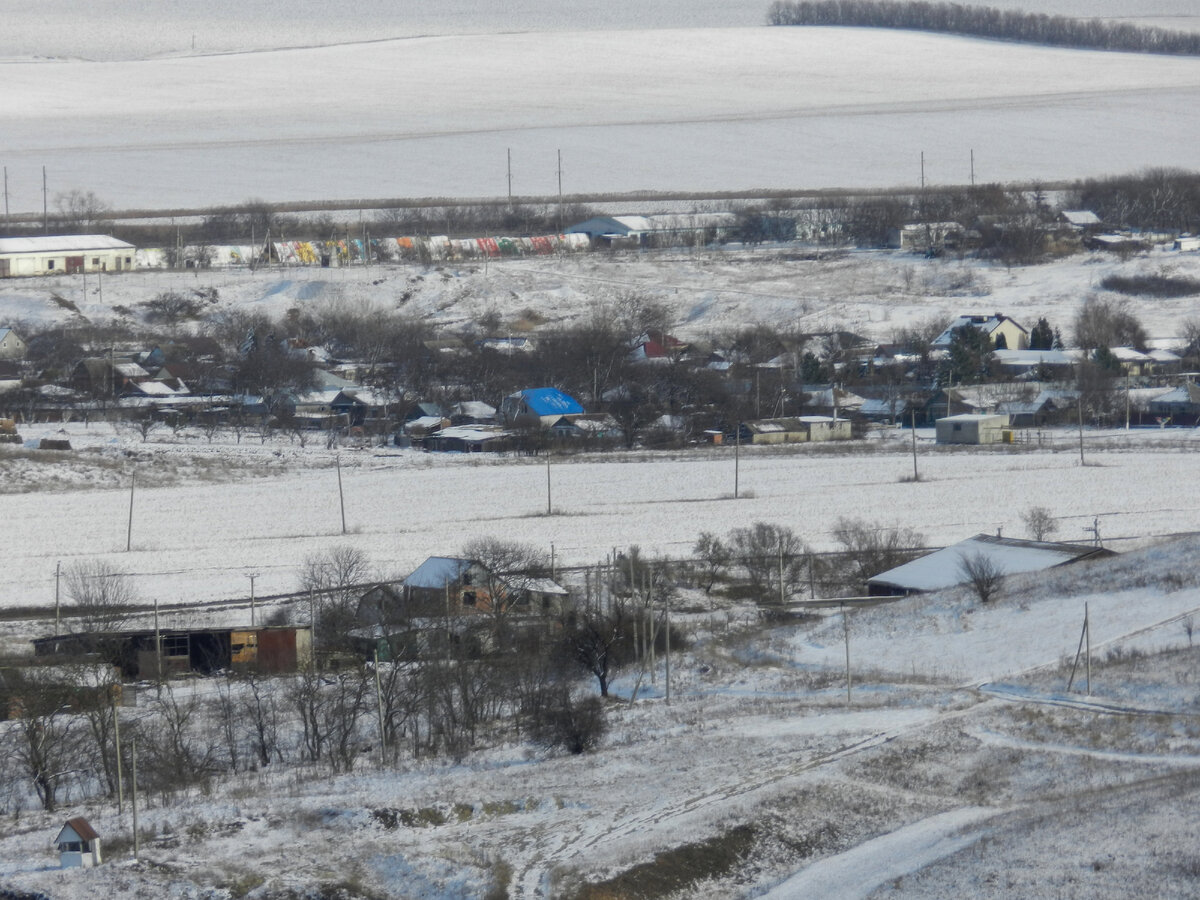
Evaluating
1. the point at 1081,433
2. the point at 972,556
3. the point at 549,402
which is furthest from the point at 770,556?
the point at 549,402

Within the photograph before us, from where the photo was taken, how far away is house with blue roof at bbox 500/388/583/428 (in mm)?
41737

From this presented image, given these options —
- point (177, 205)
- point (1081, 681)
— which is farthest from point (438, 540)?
point (177, 205)

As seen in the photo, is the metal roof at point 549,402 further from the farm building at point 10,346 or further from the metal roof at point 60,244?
the metal roof at point 60,244

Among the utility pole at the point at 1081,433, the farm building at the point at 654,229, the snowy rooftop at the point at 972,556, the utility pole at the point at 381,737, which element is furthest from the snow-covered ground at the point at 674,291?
the utility pole at the point at 381,737

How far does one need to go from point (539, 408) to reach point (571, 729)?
25.9 m

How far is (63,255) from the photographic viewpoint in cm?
6197

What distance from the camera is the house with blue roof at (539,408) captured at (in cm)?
4174

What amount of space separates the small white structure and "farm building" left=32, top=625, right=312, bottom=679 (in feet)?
21.6

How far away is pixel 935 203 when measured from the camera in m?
71.9

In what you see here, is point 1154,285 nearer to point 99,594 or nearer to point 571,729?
point 99,594

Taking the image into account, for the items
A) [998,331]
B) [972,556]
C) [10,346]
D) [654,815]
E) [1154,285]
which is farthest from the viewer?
[1154,285]

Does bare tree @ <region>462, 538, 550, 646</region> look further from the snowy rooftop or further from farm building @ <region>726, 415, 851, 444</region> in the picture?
farm building @ <region>726, 415, 851, 444</region>

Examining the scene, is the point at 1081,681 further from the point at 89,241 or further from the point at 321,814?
the point at 89,241

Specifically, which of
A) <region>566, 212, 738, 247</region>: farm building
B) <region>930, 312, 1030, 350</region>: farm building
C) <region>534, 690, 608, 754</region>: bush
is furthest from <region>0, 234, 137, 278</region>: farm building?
<region>534, 690, 608, 754</region>: bush
